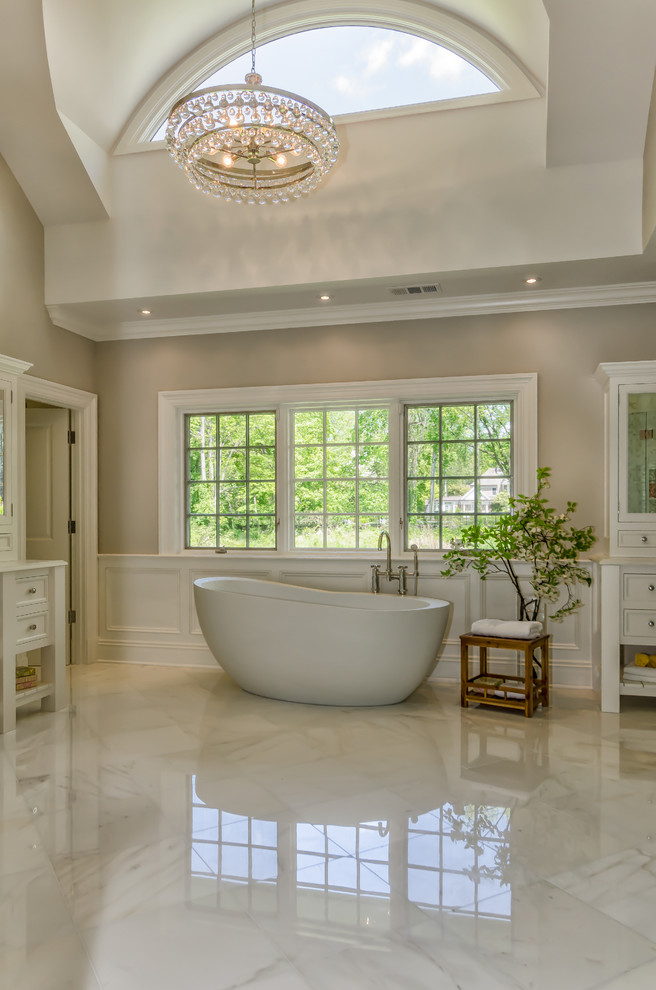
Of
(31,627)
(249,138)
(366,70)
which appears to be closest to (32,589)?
Answer: (31,627)

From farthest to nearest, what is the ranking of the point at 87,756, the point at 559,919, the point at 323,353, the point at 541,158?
the point at 323,353, the point at 541,158, the point at 87,756, the point at 559,919

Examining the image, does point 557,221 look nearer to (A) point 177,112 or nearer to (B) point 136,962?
(A) point 177,112

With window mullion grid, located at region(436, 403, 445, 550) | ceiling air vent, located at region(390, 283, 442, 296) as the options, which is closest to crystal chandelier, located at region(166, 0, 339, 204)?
ceiling air vent, located at region(390, 283, 442, 296)

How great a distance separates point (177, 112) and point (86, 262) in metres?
1.83

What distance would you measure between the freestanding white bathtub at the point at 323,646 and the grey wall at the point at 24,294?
1.91m

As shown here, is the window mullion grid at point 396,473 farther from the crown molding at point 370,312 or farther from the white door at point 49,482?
the white door at point 49,482

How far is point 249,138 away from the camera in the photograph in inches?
131

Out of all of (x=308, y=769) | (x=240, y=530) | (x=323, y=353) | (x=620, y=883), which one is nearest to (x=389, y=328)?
(x=323, y=353)

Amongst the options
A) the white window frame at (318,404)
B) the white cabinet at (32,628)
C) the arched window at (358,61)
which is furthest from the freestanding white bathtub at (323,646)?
the arched window at (358,61)

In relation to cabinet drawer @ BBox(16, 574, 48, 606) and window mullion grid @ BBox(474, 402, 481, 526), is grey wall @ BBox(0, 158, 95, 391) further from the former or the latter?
window mullion grid @ BBox(474, 402, 481, 526)

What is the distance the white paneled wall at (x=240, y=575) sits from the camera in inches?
187

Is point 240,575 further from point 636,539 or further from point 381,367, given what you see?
point 636,539

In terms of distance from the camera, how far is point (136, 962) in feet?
6.09

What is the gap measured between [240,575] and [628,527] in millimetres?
2557
